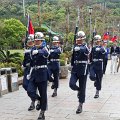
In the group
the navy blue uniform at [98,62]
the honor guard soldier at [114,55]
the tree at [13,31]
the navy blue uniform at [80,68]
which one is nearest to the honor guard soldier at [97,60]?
the navy blue uniform at [98,62]

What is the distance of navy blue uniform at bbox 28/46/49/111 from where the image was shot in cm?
831

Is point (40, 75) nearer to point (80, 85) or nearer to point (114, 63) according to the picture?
point (80, 85)

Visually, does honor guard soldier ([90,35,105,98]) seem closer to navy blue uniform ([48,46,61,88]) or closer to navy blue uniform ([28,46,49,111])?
navy blue uniform ([48,46,61,88])

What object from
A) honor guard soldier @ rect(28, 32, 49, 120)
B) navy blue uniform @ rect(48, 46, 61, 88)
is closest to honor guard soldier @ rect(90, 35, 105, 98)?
navy blue uniform @ rect(48, 46, 61, 88)

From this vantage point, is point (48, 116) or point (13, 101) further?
A: point (13, 101)

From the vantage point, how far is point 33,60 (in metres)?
8.49

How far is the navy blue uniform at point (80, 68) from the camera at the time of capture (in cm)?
923

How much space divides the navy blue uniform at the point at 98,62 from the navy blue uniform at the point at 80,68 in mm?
2297

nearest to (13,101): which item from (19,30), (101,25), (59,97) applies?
(59,97)

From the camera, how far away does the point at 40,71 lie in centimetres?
841

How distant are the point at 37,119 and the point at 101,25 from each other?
5349 cm

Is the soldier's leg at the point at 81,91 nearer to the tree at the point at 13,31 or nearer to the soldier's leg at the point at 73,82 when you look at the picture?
the soldier's leg at the point at 73,82

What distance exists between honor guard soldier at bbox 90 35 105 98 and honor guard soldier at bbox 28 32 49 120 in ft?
11.5

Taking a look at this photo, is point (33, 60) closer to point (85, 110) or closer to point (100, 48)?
point (85, 110)
